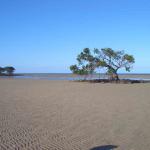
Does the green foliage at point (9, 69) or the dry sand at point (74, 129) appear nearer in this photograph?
the dry sand at point (74, 129)

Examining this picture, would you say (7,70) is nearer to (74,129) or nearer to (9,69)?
(9,69)

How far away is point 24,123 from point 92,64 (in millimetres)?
42637

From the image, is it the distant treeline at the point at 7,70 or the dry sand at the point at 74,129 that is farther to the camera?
the distant treeline at the point at 7,70

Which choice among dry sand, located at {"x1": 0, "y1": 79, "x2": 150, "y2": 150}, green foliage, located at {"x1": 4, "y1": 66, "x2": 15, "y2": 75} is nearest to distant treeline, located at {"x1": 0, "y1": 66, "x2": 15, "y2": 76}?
green foliage, located at {"x1": 4, "y1": 66, "x2": 15, "y2": 75}

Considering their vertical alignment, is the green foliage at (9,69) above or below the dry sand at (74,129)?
above

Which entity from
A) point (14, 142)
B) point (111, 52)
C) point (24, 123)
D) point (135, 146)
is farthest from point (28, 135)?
point (111, 52)

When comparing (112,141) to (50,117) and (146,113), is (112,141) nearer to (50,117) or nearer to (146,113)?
(50,117)

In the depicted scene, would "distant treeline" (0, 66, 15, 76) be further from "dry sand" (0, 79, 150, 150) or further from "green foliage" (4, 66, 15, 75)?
"dry sand" (0, 79, 150, 150)

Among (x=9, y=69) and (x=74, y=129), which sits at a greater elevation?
(x=9, y=69)

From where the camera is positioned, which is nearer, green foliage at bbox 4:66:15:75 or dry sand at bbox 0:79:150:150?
dry sand at bbox 0:79:150:150

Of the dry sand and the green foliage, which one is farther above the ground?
the green foliage

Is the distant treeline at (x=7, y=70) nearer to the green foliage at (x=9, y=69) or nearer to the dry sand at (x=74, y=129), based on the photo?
the green foliage at (x=9, y=69)

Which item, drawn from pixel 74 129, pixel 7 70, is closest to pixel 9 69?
pixel 7 70

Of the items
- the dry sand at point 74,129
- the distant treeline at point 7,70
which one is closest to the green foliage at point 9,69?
the distant treeline at point 7,70
